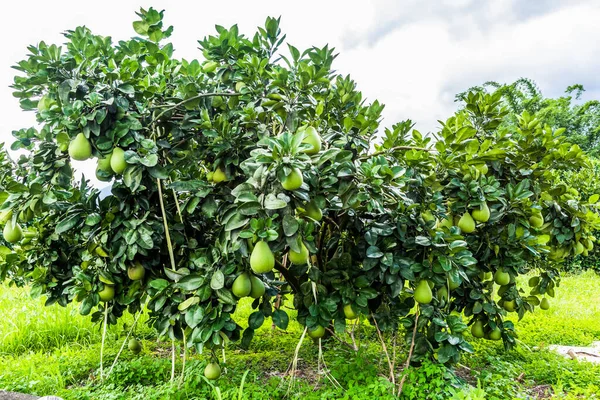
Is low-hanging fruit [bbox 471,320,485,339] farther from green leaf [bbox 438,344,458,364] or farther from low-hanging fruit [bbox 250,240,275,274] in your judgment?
low-hanging fruit [bbox 250,240,275,274]

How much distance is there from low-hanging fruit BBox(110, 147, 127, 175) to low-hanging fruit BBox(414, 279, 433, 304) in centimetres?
131

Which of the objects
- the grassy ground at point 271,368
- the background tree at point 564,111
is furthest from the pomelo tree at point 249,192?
the background tree at point 564,111

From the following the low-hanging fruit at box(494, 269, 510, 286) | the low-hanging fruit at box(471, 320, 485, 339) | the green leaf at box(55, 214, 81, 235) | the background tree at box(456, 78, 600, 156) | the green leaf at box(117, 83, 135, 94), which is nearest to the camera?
the green leaf at box(117, 83, 135, 94)

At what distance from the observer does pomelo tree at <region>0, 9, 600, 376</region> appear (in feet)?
5.51

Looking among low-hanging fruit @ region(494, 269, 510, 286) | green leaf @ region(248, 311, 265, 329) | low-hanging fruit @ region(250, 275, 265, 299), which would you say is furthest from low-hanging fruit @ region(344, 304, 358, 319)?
low-hanging fruit @ region(494, 269, 510, 286)

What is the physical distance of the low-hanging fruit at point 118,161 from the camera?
1.69m

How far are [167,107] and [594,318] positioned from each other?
15.2ft

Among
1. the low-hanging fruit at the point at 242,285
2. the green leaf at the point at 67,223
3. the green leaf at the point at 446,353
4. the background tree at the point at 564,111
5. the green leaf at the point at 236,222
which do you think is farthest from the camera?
the background tree at the point at 564,111

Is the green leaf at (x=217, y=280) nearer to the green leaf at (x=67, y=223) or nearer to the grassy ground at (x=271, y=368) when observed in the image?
the grassy ground at (x=271, y=368)

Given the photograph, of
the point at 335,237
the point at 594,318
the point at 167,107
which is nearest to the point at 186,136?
the point at 167,107

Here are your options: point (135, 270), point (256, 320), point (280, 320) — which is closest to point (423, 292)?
point (280, 320)

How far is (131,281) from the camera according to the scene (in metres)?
2.25

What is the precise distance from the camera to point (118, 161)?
5.55ft

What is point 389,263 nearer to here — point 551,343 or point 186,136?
point 186,136
